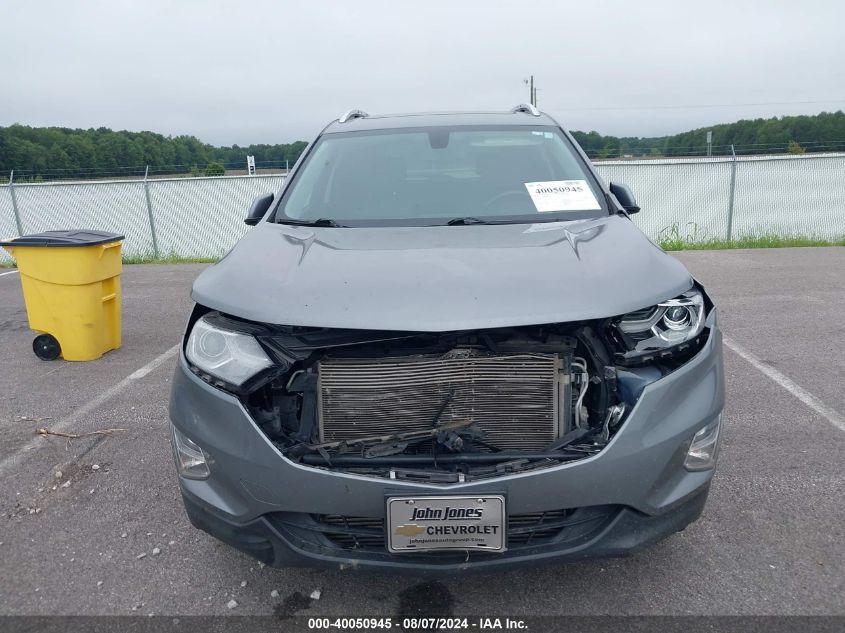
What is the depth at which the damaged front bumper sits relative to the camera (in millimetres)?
2068

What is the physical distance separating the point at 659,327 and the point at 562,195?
116 centimetres

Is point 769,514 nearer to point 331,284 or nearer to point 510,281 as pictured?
point 510,281

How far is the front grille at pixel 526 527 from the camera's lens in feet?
7.06

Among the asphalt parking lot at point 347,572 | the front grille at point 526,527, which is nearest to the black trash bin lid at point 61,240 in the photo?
the asphalt parking lot at point 347,572

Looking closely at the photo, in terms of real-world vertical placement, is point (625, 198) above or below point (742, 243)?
above

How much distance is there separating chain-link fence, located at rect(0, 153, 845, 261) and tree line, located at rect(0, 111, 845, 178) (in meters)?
3.52

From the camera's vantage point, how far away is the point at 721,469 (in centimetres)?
342

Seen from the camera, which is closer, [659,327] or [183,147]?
[659,327]

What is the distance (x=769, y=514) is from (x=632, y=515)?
1.20 meters

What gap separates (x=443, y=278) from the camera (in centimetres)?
232

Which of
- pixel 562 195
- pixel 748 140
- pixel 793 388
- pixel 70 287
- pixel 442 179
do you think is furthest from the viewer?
pixel 748 140

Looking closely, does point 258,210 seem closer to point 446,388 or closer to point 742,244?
point 446,388

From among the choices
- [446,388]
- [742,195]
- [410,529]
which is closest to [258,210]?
[446,388]

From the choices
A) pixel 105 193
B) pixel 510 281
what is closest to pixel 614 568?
pixel 510 281
